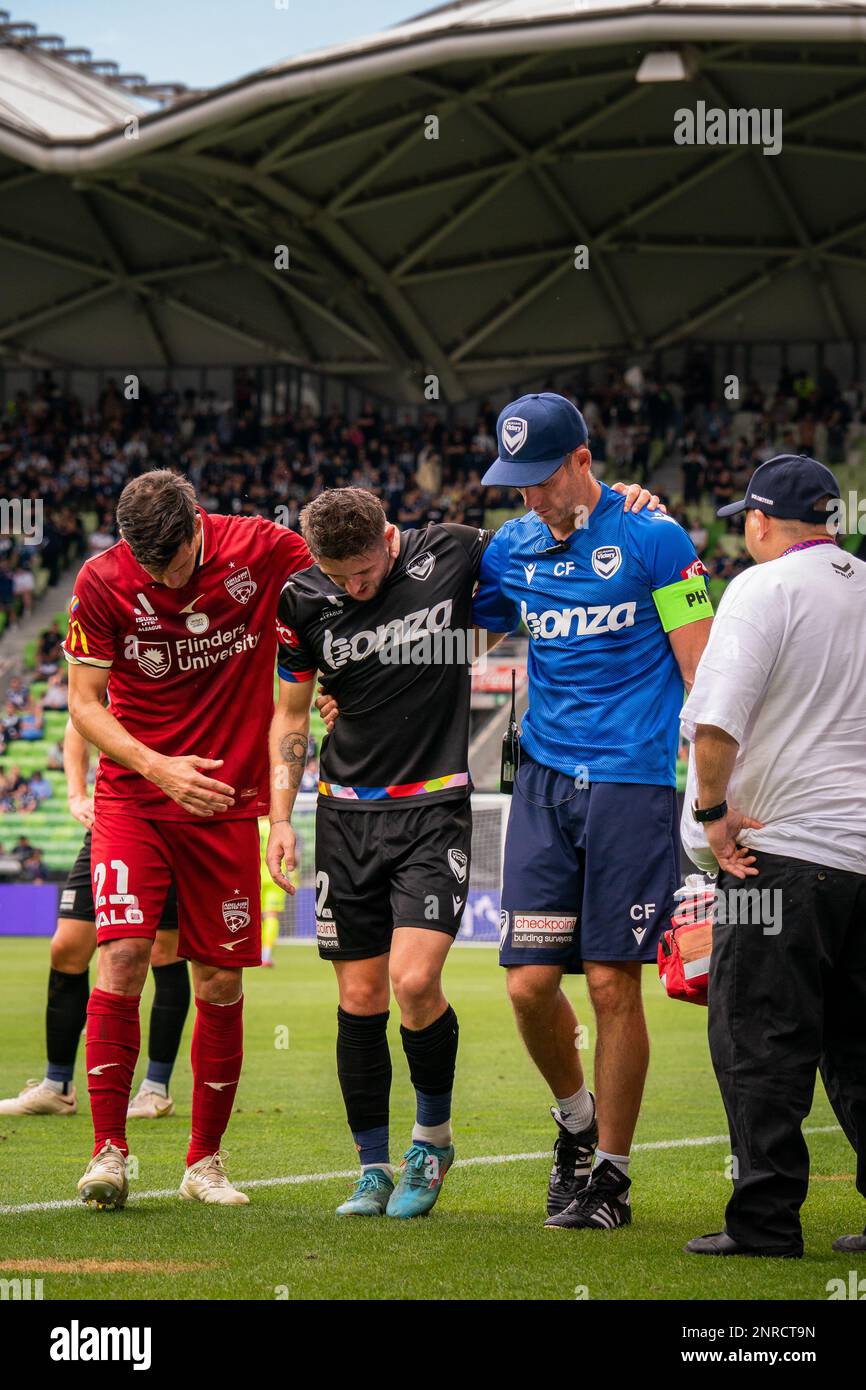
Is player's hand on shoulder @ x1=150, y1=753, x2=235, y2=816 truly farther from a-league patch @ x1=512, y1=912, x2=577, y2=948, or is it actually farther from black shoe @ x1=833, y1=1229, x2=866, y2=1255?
black shoe @ x1=833, y1=1229, x2=866, y2=1255

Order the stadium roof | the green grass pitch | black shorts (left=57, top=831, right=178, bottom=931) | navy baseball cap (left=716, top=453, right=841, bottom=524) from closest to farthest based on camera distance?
the green grass pitch < navy baseball cap (left=716, top=453, right=841, bottom=524) < black shorts (left=57, top=831, right=178, bottom=931) < the stadium roof

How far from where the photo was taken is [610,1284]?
14.3ft

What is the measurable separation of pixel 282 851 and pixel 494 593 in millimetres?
1150

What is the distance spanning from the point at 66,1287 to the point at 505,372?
3897cm

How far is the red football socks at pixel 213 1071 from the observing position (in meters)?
5.99

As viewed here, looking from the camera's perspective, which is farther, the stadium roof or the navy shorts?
the stadium roof

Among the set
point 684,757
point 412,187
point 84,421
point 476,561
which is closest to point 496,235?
point 412,187

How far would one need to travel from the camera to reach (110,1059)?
Result: 228 inches

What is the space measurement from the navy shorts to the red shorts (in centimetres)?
97

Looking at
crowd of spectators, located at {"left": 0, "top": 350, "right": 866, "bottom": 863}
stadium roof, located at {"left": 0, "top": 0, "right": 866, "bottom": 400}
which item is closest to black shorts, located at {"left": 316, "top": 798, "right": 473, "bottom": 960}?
stadium roof, located at {"left": 0, "top": 0, "right": 866, "bottom": 400}

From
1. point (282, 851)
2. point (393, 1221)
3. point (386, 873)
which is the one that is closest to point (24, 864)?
point (282, 851)

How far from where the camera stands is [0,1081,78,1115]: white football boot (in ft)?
27.3

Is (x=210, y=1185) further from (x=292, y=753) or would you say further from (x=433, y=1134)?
(x=292, y=753)

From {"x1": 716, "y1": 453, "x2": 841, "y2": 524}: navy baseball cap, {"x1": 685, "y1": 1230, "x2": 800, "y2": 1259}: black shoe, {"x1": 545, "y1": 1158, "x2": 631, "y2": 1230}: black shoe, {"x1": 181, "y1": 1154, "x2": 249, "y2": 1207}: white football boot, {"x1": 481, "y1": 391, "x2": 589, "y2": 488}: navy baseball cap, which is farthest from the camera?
{"x1": 181, "y1": 1154, "x2": 249, "y2": 1207}: white football boot
